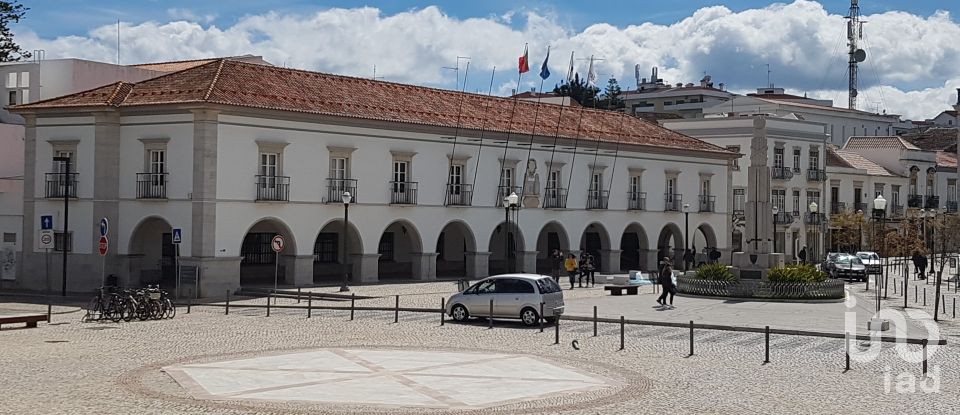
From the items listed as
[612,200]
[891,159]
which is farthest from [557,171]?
[891,159]

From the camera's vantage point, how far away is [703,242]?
2608 inches

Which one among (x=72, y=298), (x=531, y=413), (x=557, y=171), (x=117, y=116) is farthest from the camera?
(x=557, y=171)

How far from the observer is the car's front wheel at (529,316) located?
28234 mm

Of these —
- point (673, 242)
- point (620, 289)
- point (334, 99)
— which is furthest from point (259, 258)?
point (673, 242)

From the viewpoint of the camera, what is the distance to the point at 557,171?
5347cm

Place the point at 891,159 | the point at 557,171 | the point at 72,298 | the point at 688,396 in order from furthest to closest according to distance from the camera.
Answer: the point at 891,159
the point at 557,171
the point at 72,298
the point at 688,396

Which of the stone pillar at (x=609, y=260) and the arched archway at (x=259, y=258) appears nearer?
the arched archway at (x=259, y=258)

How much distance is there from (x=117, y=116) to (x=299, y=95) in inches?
252

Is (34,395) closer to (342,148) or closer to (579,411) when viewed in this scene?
(579,411)

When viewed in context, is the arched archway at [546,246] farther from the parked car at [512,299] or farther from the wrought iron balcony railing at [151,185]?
the parked car at [512,299]

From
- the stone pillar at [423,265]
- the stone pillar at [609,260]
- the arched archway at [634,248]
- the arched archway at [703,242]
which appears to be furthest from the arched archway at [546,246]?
the stone pillar at [423,265]

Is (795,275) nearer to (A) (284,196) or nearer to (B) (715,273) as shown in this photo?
(B) (715,273)

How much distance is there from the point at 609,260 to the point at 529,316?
93.2 feet

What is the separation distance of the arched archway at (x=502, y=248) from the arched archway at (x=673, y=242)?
8413 millimetres
